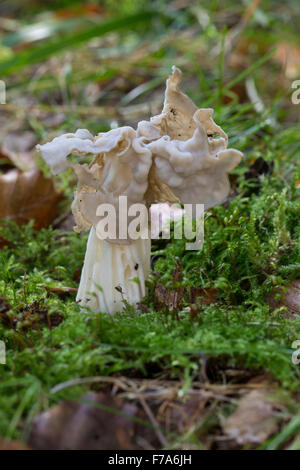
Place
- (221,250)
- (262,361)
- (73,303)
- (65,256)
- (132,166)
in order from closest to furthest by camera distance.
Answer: (262,361), (132,166), (73,303), (221,250), (65,256)

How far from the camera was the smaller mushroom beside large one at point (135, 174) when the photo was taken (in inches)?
67.4

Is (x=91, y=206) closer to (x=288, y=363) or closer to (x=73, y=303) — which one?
(x=73, y=303)

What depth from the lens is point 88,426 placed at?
4.24 ft

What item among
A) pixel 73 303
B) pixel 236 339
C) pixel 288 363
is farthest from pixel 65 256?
pixel 288 363

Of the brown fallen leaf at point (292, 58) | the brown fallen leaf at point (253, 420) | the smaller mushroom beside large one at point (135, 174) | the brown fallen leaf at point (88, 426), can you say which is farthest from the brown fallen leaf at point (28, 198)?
the brown fallen leaf at point (292, 58)

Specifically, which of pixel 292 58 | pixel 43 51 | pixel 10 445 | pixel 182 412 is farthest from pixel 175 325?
pixel 292 58

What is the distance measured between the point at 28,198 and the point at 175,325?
5.30 feet

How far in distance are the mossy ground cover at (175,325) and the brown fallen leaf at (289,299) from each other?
0.10 ft

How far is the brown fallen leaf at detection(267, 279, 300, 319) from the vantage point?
1907mm

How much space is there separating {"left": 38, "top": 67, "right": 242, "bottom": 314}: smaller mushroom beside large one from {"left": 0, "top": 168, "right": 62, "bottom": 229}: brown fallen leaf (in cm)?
101

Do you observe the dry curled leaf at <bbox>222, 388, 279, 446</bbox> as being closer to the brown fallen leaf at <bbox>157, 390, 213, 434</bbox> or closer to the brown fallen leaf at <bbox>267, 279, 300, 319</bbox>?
the brown fallen leaf at <bbox>157, 390, 213, 434</bbox>

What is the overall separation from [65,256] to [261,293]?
1.08 meters

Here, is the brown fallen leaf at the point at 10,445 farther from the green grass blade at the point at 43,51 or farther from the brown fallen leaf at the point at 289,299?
the green grass blade at the point at 43,51

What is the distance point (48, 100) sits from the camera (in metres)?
5.51
